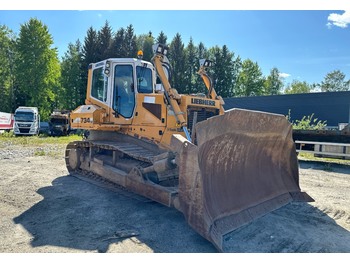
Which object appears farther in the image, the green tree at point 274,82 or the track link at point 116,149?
the green tree at point 274,82

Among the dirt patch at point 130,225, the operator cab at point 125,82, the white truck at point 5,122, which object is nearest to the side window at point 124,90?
the operator cab at point 125,82

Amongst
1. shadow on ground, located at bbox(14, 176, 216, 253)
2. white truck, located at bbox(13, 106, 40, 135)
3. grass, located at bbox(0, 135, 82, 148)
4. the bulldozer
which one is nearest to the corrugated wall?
grass, located at bbox(0, 135, 82, 148)

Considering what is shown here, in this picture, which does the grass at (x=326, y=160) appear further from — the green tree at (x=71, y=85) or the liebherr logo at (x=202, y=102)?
the green tree at (x=71, y=85)

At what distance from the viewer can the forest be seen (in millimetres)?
33906

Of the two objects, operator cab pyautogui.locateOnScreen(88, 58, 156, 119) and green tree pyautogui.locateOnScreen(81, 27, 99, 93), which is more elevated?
green tree pyautogui.locateOnScreen(81, 27, 99, 93)

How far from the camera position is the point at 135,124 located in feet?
20.8

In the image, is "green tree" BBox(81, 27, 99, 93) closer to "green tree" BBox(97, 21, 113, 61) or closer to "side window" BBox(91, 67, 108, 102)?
"green tree" BBox(97, 21, 113, 61)

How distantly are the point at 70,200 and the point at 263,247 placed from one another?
349cm

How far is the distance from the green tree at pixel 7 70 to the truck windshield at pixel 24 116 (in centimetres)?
1559

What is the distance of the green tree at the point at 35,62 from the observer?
33656 mm

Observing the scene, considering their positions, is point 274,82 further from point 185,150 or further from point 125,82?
point 185,150

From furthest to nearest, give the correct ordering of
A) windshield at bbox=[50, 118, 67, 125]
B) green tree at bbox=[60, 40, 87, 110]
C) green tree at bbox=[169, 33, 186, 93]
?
green tree at bbox=[169, 33, 186, 93] < green tree at bbox=[60, 40, 87, 110] < windshield at bbox=[50, 118, 67, 125]

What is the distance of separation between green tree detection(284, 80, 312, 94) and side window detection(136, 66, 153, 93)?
6579cm

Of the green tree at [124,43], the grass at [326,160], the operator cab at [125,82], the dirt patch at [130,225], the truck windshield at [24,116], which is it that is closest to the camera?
the dirt patch at [130,225]
